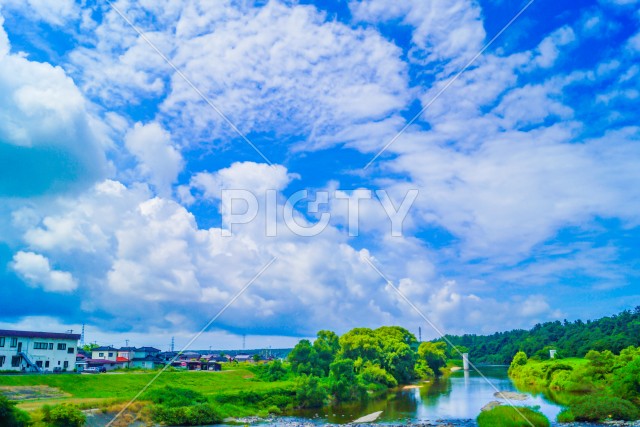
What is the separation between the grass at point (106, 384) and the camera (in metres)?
32.4

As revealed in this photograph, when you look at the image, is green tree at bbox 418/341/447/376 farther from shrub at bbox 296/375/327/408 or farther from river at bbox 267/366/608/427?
shrub at bbox 296/375/327/408

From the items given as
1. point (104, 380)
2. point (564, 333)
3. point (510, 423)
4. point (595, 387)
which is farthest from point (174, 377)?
point (564, 333)

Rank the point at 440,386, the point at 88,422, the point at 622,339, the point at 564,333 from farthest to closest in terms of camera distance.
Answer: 1. the point at 564,333
2. the point at 622,339
3. the point at 440,386
4. the point at 88,422

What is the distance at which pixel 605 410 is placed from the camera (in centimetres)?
3359

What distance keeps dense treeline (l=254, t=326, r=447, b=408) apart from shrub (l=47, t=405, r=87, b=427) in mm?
19594

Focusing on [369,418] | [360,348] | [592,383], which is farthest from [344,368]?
[592,383]

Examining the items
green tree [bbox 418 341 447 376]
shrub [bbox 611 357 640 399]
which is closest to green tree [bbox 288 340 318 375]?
shrub [bbox 611 357 640 399]

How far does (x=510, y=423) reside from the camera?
30406mm

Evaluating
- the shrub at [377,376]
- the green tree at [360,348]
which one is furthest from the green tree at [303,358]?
the green tree at [360,348]

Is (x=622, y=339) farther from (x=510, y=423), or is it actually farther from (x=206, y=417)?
(x=206, y=417)

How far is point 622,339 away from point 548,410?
38.2m

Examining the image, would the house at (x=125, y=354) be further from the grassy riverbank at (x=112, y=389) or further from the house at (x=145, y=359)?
the grassy riverbank at (x=112, y=389)

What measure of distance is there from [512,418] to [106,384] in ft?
93.6

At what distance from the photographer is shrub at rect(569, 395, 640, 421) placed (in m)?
33.3
